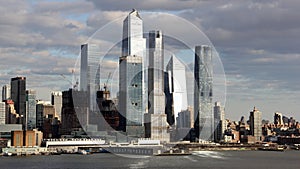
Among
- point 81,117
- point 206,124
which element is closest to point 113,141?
point 81,117

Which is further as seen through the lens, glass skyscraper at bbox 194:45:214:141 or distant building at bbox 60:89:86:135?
distant building at bbox 60:89:86:135

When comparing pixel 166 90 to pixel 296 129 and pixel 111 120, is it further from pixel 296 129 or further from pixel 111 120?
pixel 296 129

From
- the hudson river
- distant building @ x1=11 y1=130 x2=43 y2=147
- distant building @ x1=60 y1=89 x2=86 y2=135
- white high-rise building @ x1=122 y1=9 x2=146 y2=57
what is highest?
white high-rise building @ x1=122 y1=9 x2=146 y2=57

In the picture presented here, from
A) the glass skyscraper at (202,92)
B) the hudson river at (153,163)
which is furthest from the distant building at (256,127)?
the hudson river at (153,163)

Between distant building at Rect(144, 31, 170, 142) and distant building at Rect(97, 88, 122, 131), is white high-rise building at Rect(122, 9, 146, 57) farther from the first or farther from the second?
distant building at Rect(97, 88, 122, 131)

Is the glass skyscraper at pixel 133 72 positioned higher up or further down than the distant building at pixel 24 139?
higher up

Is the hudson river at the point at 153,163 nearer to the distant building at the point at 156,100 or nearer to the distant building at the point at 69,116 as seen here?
the distant building at the point at 156,100

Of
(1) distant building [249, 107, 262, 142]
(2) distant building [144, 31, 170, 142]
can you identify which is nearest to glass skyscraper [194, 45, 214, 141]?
(2) distant building [144, 31, 170, 142]

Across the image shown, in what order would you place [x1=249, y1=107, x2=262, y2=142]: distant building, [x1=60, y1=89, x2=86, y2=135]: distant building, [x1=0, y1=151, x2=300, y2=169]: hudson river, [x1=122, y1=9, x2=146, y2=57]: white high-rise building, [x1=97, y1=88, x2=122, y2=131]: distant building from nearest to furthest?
[x1=0, y1=151, x2=300, y2=169]: hudson river, [x1=122, y1=9, x2=146, y2=57]: white high-rise building, [x1=97, y1=88, x2=122, y2=131]: distant building, [x1=60, y1=89, x2=86, y2=135]: distant building, [x1=249, y1=107, x2=262, y2=142]: distant building

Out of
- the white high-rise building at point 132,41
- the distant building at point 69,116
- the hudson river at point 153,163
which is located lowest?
the hudson river at point 153,163

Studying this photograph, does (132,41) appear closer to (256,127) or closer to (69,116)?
(69,116)
